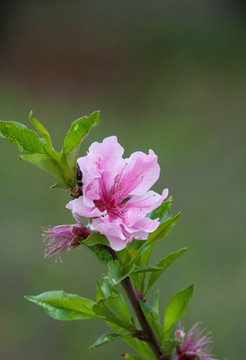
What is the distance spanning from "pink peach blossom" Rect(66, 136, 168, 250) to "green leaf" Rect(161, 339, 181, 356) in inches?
4.6

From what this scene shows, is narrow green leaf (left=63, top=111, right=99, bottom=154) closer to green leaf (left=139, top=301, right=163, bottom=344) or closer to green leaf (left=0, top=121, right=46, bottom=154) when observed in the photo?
green leaf (left=0, top=121, right=46, bottom=154)

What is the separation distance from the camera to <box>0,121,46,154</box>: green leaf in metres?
0.58

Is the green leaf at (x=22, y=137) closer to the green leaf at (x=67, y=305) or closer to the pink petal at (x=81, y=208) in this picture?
the pink petal at (x=81, y=208)

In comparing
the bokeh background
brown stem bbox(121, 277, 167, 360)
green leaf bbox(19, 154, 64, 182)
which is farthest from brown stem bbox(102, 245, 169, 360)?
the bokeh background

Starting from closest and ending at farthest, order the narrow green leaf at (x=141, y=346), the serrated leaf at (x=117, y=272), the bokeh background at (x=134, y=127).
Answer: the serrated leaf at (x=117, y=272) < the narrow green leaf at (x=141, y=346) < the bokeh background at (x=134, y=127)

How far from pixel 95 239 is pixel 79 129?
0.12 m

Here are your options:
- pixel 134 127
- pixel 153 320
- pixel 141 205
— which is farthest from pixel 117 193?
pixel 134 127

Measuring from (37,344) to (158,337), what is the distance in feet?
6.40

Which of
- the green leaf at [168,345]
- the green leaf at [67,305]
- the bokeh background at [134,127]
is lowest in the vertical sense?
the green leaf at [168,345]

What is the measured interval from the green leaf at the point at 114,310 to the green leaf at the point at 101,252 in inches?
1.6

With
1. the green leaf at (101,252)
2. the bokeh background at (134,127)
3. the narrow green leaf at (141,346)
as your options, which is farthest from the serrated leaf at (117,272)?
the bokeh background at (134,127)

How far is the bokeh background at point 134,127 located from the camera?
255 centimetres

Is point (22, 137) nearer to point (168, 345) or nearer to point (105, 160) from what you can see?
point (105, 160)

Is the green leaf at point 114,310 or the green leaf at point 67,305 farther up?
the green leaf at point 67,305
